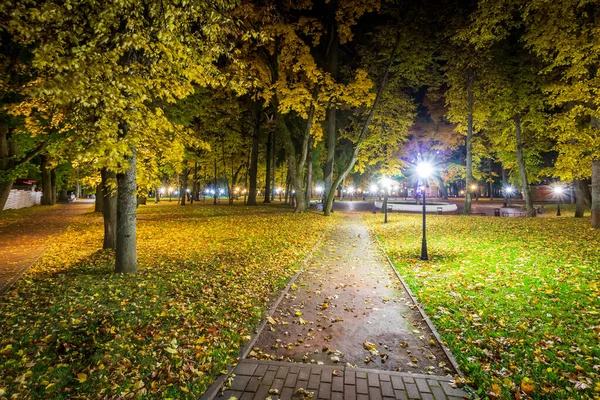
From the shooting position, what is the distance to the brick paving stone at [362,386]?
363 centimetres

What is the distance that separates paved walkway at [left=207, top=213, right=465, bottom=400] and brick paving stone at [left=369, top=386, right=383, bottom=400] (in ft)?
0.04

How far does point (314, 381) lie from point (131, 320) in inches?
135

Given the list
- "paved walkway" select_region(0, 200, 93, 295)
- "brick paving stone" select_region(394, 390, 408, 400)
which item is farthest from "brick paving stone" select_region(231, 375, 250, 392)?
"paved walkway" select_region(0, 200, 93, 295)

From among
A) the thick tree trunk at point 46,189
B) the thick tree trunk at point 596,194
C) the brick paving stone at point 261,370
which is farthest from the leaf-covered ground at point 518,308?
the thick tree trunk at point 46,189

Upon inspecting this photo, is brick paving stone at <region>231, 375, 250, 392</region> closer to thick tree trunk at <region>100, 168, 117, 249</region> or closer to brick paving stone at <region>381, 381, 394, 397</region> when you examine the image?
brick paving stone at <region>381, 381, 394, 397</region>

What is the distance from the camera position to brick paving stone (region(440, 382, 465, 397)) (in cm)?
360

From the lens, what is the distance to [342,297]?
6852 mm

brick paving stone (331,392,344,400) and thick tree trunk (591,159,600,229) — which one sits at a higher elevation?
thick tree trunk (591,159,600,229)

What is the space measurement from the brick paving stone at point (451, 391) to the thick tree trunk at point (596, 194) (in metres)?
16.4

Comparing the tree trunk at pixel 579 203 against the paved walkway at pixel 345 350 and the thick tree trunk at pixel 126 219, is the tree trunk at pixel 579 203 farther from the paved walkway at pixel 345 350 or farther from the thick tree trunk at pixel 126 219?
the thick tree trunk at pixel 126 219

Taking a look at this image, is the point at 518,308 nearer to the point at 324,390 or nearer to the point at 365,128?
the point at 324,390

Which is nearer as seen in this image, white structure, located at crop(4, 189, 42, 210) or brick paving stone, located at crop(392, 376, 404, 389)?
brick paving stone, located at crop(392, 376, 404, 389)

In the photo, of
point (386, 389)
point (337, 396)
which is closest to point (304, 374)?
point (337, 396)

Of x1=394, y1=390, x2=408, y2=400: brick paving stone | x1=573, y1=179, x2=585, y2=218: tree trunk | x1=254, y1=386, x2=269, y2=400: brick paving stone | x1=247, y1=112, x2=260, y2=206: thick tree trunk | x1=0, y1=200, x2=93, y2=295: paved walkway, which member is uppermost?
x1=247, y1=112, x2=260, y2=206: thick tree trunk
